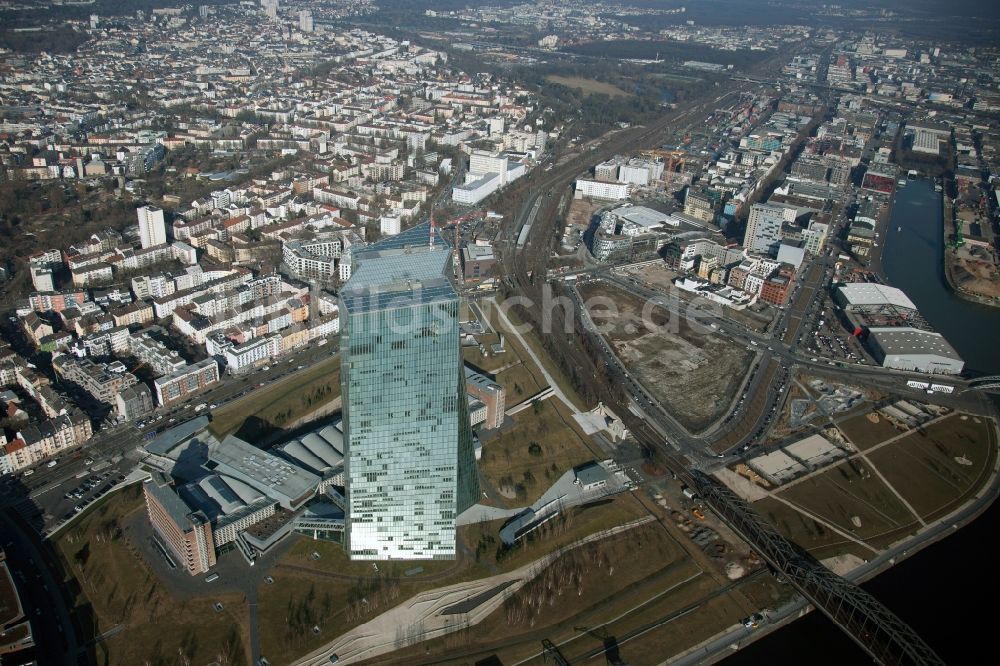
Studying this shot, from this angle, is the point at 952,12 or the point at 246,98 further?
the point at 952,12

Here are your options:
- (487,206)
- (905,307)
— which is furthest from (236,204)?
(905,307)

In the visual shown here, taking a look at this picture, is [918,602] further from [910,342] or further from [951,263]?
[951,263]

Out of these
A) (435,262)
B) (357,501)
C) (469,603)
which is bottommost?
(469,603)

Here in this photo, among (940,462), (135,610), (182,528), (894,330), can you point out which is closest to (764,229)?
(894,330)

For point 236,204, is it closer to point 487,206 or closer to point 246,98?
point 487,206

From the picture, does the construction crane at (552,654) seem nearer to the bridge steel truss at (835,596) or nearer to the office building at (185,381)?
the bridge steel truss at (835,596)

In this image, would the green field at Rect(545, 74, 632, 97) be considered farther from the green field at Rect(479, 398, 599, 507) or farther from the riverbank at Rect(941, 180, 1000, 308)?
the green field at Rect(479, 398, 599, 507)
